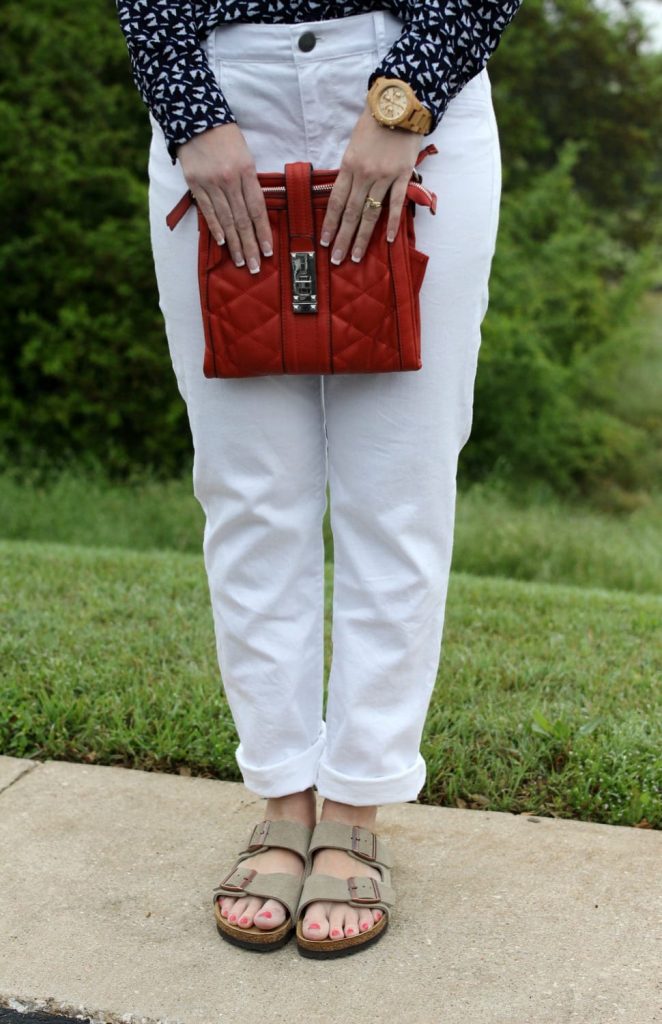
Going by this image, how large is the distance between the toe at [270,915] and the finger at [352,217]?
41.5 inches

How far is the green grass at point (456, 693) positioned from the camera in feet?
8.02

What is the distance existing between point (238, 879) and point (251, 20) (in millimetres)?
1397

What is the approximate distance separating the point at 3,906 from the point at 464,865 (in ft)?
2.73

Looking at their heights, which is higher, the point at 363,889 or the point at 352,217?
the point at 352,217

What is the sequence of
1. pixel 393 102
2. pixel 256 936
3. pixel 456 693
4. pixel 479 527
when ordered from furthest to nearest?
1. pixel 479 527
2. pixel 456 693
3. pixel 256 936
4. pixel 393 102

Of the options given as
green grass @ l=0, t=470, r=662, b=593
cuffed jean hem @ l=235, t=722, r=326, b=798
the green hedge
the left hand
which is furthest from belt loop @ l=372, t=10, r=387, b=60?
the green hedge

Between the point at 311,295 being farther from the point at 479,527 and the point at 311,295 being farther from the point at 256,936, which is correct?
the point at 479,527

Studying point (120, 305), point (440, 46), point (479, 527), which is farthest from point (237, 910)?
point (120, 305)

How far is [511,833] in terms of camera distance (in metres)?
2.22

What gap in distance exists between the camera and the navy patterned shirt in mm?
1644

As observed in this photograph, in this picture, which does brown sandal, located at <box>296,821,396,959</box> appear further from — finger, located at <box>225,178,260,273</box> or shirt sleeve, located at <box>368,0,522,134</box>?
shirt sleeve, located at <box>368,0,522,134</box>

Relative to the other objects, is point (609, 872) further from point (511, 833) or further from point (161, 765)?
point (161, 765)

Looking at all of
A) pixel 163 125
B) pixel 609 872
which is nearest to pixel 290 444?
pixel 163 125

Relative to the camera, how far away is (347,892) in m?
1.89
